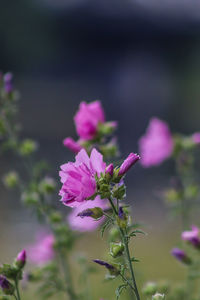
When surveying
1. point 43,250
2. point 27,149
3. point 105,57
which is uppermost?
point 105,57

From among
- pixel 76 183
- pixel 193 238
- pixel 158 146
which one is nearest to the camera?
pixel 76 183

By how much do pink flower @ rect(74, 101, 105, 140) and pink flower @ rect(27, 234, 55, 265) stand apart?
1.45ft

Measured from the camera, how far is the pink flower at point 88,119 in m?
1.41

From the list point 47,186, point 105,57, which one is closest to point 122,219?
point 47,186

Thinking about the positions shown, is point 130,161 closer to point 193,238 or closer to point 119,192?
point 119,192

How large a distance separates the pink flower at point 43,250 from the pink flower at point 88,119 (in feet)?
1.45

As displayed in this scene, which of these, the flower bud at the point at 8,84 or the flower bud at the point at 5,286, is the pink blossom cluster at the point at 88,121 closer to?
the flower bud at the point at 8,84

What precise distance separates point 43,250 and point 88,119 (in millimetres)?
576

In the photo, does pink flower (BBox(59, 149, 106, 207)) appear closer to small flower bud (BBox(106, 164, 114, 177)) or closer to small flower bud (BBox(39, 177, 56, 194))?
small flower bud (BBox(106, 164, 114, 177))

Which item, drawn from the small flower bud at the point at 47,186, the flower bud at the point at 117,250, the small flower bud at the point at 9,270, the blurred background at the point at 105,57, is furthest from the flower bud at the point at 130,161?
the blurred background at the point at 105,57

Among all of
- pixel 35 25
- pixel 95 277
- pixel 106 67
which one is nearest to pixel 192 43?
pixel 106 67

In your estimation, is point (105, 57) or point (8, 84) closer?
point (8, 84)

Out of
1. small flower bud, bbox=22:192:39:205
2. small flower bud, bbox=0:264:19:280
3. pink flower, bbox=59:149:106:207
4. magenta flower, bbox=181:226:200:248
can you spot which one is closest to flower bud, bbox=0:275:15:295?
small flower bud, bbox=0:264:19:280

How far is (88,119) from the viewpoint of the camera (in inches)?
55.6
